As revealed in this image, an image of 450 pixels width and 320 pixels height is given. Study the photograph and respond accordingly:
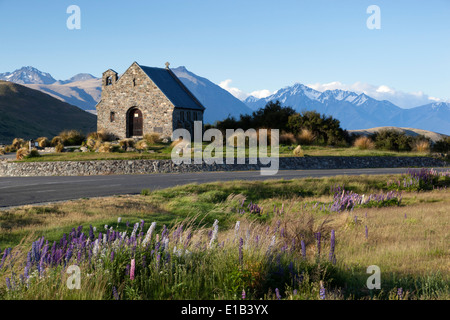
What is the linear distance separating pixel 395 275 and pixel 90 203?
10.7m

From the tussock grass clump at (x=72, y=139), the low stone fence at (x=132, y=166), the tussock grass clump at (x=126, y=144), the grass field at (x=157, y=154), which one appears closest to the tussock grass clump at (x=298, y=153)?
the grass field at (x=157, y=154)

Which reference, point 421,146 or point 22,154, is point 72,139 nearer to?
point 22,154

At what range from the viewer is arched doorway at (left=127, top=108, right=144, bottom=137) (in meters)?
45.4

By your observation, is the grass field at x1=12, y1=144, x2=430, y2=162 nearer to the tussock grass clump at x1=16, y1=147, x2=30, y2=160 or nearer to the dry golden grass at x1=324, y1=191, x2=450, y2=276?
the tussock grass clump at x1=16, y1=147, x2=30, y2=160

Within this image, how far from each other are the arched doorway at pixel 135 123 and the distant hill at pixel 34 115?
8778cm

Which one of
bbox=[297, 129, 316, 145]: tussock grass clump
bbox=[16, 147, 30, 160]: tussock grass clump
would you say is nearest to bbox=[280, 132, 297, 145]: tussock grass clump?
bbox=[297, 129, 316, 145]: tussock grass clump

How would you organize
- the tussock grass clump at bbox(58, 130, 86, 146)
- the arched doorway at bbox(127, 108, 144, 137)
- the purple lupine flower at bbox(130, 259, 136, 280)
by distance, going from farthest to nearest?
the tussock grass clump at bbox(58, 130, 86, 146), the arched doorway at bbox(127, 108, 144, 137), the purple lupine flower at bbox(130, 259, 136, 280)

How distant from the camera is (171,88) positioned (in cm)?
4706

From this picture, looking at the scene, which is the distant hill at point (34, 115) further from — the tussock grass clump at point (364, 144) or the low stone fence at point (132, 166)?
the tussock grass clump at point (364, 144)

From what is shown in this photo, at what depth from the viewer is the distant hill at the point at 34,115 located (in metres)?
132

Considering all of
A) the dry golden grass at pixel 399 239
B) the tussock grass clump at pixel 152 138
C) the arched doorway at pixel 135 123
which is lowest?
the dry golden grass at pixel 399 239

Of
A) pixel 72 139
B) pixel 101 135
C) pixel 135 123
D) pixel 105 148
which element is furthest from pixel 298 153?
pixel 72 139

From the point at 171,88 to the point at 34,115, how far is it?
132333 millimetres

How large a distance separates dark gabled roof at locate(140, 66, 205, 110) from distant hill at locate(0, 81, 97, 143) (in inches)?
3406
